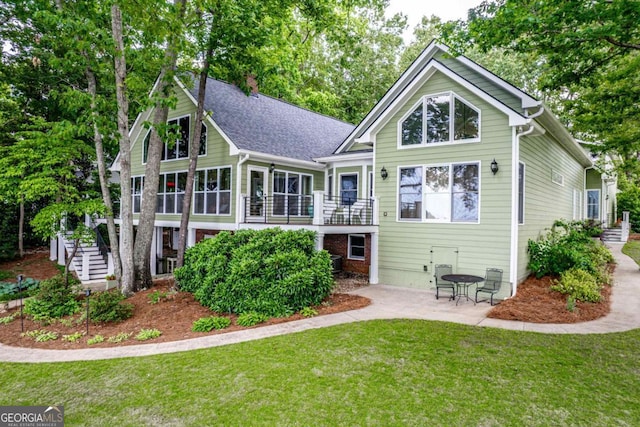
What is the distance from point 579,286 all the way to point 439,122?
5653 millimetres

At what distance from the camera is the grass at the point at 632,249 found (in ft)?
49.7

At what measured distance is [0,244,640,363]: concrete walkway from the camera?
20.7ft

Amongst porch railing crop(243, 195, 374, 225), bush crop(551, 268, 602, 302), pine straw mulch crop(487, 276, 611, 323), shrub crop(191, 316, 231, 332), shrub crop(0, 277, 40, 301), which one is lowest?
shrub crop(0, 277, 40, 301)

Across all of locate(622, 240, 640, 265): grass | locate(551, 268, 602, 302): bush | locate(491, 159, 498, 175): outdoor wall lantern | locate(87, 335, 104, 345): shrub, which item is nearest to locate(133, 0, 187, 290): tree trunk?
locate(87, 335, 104, 345): shrub

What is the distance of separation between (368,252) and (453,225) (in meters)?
3.91

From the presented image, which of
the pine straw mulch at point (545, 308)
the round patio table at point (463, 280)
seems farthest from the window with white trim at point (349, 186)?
the pine straw mulch at point (545, 308)

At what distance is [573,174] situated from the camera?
56.9 ft

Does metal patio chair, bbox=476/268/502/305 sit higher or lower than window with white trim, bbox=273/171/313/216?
lower

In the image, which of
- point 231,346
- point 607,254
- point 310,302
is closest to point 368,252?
point 310,302

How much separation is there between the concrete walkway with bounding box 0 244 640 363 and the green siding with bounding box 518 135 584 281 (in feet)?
8.24

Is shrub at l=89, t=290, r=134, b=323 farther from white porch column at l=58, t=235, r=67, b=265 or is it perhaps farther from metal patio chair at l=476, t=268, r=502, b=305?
white porch column at l=58, t=235, r=67, b=265

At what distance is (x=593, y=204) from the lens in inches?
840

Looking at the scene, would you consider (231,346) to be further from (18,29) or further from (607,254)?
(18,29)

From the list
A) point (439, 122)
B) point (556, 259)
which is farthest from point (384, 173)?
point (556, 259)
